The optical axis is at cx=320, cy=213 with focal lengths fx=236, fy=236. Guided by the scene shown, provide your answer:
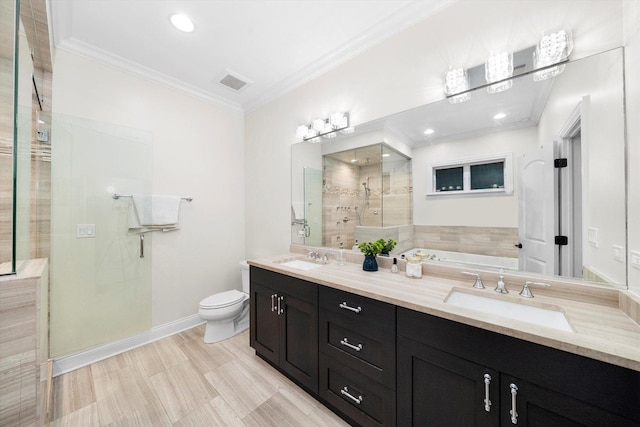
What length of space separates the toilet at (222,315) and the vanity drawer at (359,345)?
1202 millimetres

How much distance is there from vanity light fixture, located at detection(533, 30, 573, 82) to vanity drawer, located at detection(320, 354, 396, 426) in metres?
1.86

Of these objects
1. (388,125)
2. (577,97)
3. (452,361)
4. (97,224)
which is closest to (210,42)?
(388,125)

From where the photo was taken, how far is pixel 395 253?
1790 mm

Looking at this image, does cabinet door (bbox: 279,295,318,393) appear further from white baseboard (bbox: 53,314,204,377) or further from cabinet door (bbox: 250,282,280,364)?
white baseboard (bbox: 53,314,204,377)

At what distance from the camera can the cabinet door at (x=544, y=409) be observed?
0.75 metres

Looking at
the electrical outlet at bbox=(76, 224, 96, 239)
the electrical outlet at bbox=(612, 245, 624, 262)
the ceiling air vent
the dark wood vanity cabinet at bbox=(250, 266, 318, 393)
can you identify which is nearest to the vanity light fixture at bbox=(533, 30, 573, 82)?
the electrical outlet at bbox=(612, 245, 624, 262)

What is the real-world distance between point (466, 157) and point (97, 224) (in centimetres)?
300

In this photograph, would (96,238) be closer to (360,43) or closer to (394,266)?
(394,266)

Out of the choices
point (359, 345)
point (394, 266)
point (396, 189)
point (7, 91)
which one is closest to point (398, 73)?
point (396, 189)

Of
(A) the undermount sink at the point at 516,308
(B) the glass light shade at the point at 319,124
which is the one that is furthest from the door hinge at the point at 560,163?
(B) the glass light shade at the point at 319,124

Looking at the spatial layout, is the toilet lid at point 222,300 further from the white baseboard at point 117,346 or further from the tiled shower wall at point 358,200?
the tiled shower wall at point 358,200

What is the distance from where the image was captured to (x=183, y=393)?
5.55 ft

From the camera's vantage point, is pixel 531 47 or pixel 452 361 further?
pixel 531 47

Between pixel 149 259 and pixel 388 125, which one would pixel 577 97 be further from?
pixel 149 259
